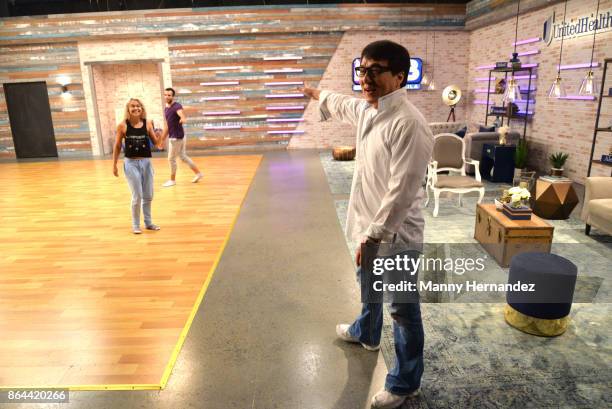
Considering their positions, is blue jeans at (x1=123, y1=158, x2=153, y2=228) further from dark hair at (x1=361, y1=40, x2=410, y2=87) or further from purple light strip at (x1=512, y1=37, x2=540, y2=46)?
purple light strip at (x1=512, y1=37, x2=540, y2=46)

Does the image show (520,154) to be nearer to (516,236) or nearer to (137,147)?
(516,236)

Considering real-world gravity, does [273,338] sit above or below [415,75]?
below

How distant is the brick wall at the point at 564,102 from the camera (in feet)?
21.3

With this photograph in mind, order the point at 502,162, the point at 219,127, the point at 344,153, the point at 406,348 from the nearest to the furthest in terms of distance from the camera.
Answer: the point at 406,348 < the point at 502,162 < the point at 344,153 < the point at 219,127

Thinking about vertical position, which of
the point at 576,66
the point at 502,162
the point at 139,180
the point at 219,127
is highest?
the point at 576,66

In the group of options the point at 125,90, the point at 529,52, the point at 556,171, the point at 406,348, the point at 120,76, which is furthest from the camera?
the point at 125,90

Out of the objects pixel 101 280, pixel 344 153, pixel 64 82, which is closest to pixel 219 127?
pixel 344 153

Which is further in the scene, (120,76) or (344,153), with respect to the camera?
(120,76)

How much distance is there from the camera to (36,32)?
1067 centimetres

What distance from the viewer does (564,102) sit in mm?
7293

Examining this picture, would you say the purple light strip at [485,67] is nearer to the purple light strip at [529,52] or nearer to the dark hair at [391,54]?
the purple light strip at [529,52]

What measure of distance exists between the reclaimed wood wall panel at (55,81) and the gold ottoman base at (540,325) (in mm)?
12117

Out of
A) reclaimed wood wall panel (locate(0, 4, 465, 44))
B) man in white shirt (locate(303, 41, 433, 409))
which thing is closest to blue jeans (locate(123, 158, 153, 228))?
man in white shirt (locate(303, 41, 433, 409))

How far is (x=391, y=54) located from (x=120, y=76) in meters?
12.5
